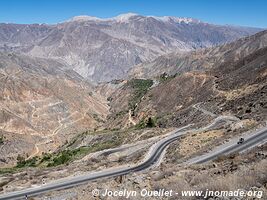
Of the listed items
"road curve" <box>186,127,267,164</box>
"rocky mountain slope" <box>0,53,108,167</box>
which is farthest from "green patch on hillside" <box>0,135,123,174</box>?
"rocky mountain slope" <box>0,53,108,167</box>

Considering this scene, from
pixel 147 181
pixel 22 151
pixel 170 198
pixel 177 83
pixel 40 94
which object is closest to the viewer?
pixel 170 198

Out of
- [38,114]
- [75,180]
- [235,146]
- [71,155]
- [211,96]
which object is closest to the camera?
[235,146]

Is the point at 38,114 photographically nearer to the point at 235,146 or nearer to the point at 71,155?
the point at 71,155

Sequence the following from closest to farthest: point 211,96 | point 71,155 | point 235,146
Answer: point 235,146 < point 71,155 < point 211,96

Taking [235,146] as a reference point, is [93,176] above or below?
below

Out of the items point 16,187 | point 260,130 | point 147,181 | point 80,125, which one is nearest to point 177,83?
point 80,125

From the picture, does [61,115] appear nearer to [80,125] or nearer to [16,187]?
[80,125]

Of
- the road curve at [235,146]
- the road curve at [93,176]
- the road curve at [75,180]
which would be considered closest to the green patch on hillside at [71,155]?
the road curve at [75,180]

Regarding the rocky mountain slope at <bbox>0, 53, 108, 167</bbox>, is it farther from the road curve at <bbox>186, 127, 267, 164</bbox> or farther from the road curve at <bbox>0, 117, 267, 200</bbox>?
the road curve at <bbox>186, 127, 267, 164</bbox>

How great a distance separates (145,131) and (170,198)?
5920 cm

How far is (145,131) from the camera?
76125 mm

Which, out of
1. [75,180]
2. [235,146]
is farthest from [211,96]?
[75,180]

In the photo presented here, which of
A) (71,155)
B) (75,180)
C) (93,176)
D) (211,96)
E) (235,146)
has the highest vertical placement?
(211,96)

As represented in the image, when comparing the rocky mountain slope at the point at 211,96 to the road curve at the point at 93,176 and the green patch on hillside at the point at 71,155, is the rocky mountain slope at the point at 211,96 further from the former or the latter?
the green patch on hillside at the point at 71,155
